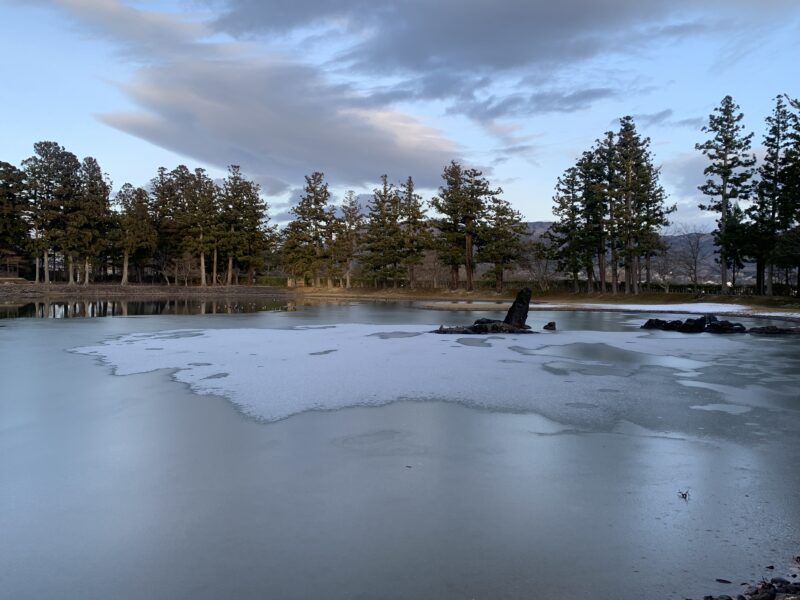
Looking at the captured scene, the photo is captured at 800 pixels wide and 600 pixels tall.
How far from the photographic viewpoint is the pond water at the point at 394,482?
299 centimetres

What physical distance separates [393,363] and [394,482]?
20.1 feet

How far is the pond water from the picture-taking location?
2.99 meters

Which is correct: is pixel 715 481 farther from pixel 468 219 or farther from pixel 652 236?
pixel 468 219

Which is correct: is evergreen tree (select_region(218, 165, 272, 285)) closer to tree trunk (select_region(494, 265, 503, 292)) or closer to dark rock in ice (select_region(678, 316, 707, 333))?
tree trunk (select_region(494, 265, 503, 292))

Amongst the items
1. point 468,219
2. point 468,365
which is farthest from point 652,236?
point 468,365

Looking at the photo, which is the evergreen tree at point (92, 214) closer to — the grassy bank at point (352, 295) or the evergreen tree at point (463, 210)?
the grassy bank at point (352, 295)

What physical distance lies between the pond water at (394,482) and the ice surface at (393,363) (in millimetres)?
103

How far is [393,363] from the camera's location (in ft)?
34.4

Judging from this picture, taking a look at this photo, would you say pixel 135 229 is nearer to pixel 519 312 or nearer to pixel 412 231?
pixel 412 231

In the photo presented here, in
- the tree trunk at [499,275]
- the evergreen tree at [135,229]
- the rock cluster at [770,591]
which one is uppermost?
the evergreen tree at [135,229]

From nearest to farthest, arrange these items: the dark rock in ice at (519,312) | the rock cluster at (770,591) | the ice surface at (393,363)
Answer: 1. the rock cluster at (770,591)
2. the ice surface at (393,363)
3. the dark rock in ice at (519,312)

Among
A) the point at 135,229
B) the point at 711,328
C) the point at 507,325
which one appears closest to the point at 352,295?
the point at 135,229

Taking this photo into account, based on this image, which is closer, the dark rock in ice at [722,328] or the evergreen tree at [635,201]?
the dark rock in ice at [722,328]

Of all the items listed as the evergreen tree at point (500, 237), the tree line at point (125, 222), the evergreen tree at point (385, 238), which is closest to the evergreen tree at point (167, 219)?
the tree line at point (125, 222)
